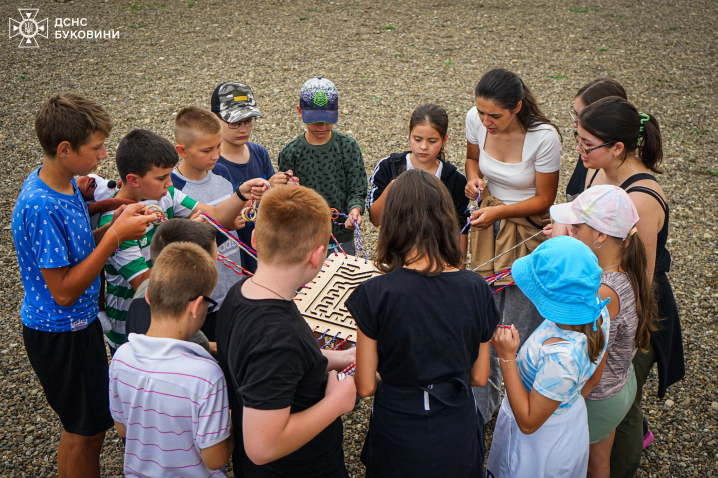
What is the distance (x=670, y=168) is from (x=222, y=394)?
6.46m

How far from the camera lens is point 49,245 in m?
2.23

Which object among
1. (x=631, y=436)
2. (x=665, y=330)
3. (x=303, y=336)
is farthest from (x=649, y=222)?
(x=303, y=336)

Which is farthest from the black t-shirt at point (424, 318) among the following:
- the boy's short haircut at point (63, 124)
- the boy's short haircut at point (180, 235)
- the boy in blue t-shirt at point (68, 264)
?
the boy's short haircut at point (63, 124)

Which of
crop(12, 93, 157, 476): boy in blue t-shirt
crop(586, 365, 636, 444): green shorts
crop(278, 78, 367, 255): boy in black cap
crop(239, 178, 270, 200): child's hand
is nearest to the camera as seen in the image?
crop(12, 93, 157, 476): boy in blue t-shirt

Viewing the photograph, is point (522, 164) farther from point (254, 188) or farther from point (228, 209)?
point (228, 209)

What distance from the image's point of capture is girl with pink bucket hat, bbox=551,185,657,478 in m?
2.20

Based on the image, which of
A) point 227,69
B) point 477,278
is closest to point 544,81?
point 227,69

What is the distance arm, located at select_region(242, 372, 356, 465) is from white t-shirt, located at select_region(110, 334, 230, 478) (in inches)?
10.8

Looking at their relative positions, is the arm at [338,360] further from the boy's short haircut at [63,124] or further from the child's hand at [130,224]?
the boy's short haircut at [63,124]

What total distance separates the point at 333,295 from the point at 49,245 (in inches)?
50.5

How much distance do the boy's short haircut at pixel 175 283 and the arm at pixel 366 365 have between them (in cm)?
61

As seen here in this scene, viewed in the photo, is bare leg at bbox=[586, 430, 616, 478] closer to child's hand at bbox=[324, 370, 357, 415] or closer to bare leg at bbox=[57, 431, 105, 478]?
child's hand at bbox=[324, 370, 357, 415]

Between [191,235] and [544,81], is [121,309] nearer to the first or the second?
[191,235]

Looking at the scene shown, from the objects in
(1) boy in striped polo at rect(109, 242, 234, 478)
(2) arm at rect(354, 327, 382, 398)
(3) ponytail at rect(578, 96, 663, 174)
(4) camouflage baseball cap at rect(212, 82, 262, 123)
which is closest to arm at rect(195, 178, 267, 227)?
(4) camouflage baseball cap at rect(212, 82, 262, 123)
